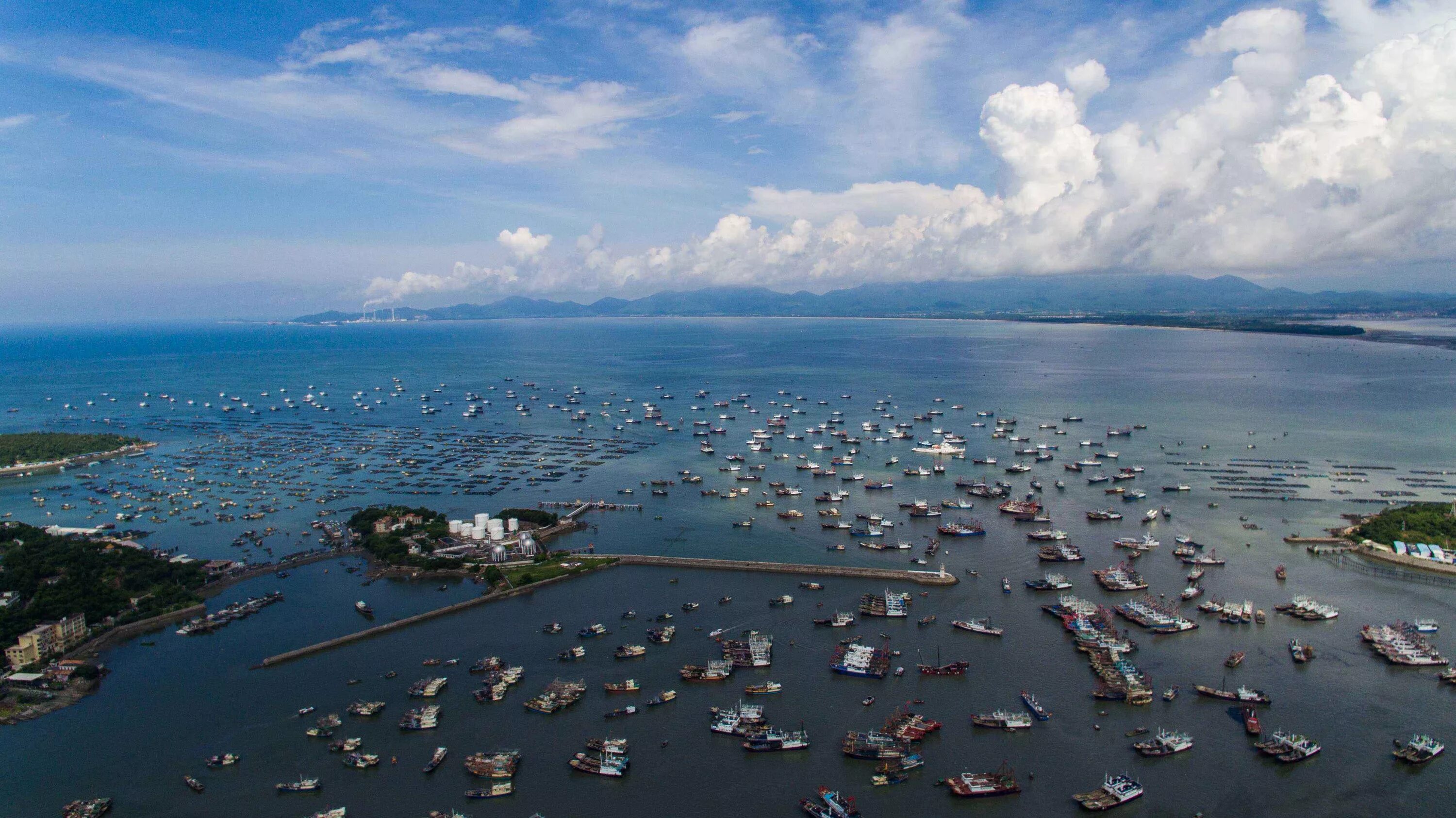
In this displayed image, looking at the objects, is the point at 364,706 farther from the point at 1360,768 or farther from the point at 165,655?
the point at 1360,768

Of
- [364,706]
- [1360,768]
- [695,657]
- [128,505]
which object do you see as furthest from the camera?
[128,505]

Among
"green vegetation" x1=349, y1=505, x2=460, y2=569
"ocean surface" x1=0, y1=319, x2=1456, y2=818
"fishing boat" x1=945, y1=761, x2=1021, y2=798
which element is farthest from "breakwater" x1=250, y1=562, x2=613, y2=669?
"fishing boat" x1=945, y1=761, x2=1021, y2=798

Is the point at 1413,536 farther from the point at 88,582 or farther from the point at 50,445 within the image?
the point at 50,445

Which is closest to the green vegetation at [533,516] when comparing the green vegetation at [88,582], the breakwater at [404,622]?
the breakwater at [404,622]

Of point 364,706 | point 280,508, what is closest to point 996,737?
point 364,706

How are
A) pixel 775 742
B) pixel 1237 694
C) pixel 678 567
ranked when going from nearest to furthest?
pixel 775 742
pixel 1237 694
pixel 678 567

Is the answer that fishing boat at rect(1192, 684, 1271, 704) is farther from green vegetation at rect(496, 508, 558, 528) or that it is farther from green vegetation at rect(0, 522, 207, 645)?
green vegetation at rect(0, 522, 207, 645)

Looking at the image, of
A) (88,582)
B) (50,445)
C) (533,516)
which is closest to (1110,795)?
(533,516)
